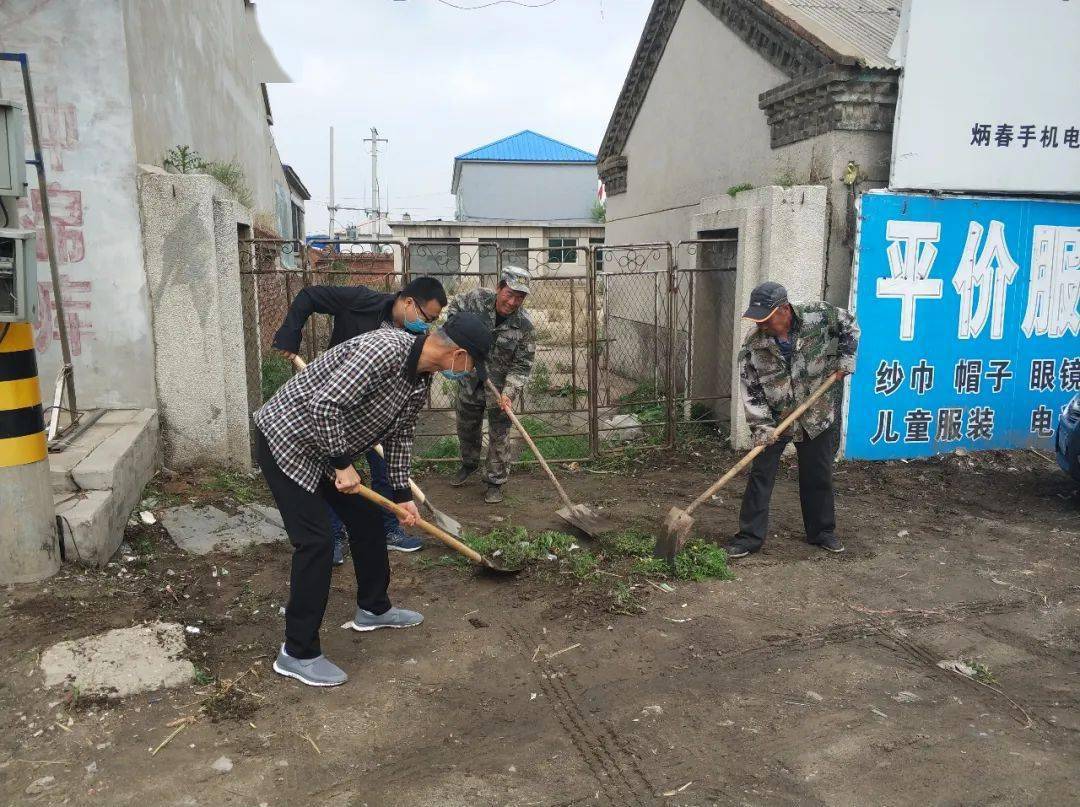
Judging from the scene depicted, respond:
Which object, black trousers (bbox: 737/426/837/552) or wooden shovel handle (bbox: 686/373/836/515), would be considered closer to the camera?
wooden shovel handle (bbox: 686/373/836/515)

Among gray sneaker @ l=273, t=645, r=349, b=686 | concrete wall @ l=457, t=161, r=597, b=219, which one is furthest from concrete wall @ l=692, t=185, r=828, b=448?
concrete wall @ l=457, t=161, r=597, b=219

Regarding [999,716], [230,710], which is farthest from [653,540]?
[230,710]

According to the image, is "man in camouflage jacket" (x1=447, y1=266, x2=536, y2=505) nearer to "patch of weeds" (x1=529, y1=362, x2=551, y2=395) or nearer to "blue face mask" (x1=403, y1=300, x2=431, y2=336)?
"blue face mask" (x1=403, y1=300, x2=431, y2=336)

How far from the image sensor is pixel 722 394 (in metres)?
8.49

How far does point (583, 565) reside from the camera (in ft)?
15.2

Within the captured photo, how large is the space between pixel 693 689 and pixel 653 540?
1748 millimetres

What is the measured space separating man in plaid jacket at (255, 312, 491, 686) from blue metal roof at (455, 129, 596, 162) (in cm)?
3858

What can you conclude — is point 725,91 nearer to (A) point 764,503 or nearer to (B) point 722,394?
(B) point 722,394

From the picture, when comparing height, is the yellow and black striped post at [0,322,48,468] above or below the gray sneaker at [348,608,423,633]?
above

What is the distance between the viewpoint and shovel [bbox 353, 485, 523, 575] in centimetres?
337

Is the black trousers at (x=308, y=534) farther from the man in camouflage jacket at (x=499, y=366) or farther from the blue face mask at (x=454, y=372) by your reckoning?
the man in camouflage jacket at (x=499, y=366)

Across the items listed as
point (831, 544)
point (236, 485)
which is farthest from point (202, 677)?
point (831, 544)

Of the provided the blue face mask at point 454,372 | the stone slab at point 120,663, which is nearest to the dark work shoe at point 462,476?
the stone slab at point 120,663

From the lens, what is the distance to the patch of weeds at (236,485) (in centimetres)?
568
